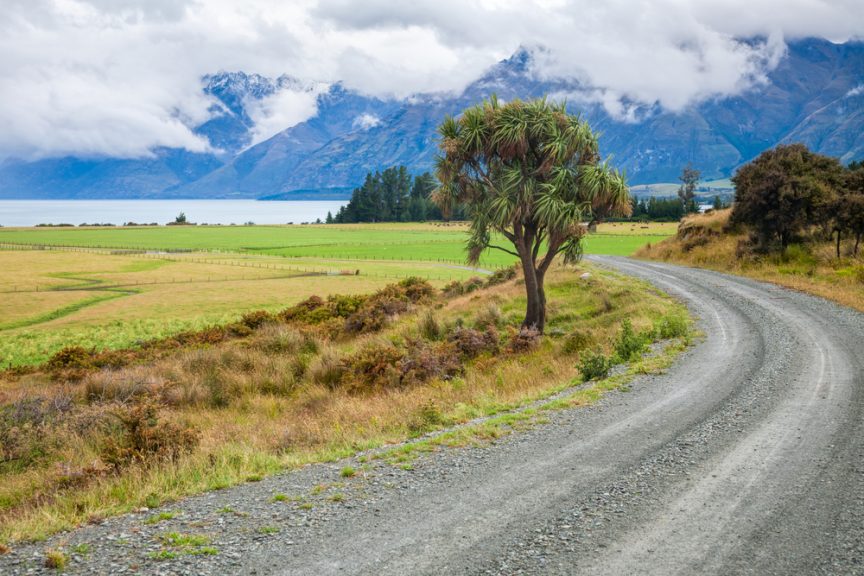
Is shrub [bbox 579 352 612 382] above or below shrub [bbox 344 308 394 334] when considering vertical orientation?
above

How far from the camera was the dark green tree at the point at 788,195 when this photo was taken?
3731cm

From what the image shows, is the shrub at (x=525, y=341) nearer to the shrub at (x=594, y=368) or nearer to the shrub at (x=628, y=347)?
the shrub at (x=628, y=347)

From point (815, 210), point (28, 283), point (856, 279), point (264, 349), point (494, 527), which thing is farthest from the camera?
A: point (28, 283)

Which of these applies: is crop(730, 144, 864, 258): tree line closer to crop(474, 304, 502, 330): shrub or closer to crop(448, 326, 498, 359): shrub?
crop(474, 304, 502, 330): shrub

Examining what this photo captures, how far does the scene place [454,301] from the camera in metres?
39.9

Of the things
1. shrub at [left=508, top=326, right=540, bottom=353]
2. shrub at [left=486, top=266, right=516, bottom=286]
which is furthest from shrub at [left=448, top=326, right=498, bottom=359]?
shrub at [left=486, top=266, right=516, bottom=286]

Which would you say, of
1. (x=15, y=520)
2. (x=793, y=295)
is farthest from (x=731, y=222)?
(x=15, y=520)

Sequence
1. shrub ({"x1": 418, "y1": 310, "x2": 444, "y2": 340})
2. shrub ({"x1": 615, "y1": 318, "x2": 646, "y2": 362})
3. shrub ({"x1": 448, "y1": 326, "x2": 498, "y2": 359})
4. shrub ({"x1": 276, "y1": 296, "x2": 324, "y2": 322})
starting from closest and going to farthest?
shrub ({"x1": 615, "y1": 318, "x2": 646, "y2": 362}) < shrub ({"x1": 448, "y1": 326, "x2": 498, "y2": 359}) < shrub ({"x1": 418, "y1": 310, "x2": 444, "y2": 340}) < shrub ({"x1": 276, "y1": 296, "x2": 324, "y2": 322})

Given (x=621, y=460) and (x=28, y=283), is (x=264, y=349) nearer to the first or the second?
(x=621, y=460)

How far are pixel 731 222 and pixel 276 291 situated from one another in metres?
39.2

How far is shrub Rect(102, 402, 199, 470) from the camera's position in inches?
456

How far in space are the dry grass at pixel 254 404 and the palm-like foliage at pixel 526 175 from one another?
4.42 metres

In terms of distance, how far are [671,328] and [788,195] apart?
22232mm

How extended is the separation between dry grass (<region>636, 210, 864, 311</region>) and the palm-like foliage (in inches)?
449
